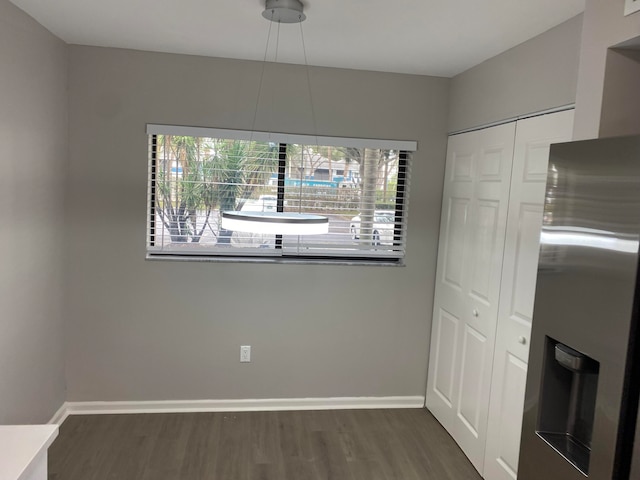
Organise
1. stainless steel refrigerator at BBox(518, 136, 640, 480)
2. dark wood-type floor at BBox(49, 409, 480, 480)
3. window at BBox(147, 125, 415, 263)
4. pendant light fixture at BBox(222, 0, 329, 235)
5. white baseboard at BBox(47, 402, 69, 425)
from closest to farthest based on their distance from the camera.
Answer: stainless steel refrigerator at BBox(518, 136, 640, 480) → pendant light fixture at BBox(222, 0, 329, 235) → dark wood-type floor at BBox(49, 409, 480, 480) → white baseboard at BBox(47, 402, 69, 425) → window at BBox(147, 125, 415, 263)

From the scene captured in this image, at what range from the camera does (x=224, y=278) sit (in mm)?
3164

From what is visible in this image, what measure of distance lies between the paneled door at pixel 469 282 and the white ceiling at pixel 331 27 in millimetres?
528

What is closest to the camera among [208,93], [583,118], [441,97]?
[583,118]

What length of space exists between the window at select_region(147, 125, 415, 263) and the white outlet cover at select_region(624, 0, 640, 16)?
1.90 m

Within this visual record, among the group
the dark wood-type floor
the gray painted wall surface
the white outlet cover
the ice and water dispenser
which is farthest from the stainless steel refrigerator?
the dark wood-type floor

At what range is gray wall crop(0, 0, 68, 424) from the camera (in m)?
2.22

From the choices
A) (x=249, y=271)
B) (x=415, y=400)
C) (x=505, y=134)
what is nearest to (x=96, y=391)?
(x=249, y=271)

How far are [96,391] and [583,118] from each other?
10.5 ft

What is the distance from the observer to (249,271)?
3.18m

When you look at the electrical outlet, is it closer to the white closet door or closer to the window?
the window

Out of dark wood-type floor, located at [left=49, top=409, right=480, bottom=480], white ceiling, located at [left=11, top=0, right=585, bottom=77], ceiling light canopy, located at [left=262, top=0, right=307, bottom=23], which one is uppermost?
white ceiling, located at [left=11, top=0, right=585, bottom=77]

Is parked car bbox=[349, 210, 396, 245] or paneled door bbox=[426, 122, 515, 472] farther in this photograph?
parked car bbox=[349, 210, 396, 245]

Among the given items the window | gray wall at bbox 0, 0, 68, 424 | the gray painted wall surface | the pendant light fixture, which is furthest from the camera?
the window

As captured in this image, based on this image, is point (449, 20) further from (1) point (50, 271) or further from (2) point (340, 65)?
(1) point (50, 271)
